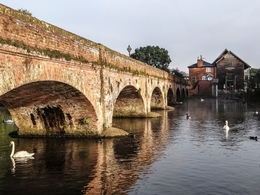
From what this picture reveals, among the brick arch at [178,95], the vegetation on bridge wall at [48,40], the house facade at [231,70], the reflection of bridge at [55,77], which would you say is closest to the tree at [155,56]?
the house facade at [231,70]

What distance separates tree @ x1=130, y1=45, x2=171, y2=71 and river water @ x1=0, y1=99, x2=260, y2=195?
226 ft

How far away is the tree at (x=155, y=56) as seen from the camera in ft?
290

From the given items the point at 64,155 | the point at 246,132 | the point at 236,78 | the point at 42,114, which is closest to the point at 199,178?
the point at 64,155

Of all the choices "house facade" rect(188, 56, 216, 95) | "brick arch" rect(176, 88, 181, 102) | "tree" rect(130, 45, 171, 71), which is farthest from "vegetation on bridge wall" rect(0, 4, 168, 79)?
"tree" rect(130, 45, 171, 71)

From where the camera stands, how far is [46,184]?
11.2 m

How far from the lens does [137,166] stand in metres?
13.4

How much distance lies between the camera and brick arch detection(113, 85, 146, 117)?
30.8 metres

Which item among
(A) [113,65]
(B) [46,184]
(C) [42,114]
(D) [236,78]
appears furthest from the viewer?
(D) [236,78]

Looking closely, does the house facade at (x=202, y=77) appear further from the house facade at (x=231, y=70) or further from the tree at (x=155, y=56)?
the tree at (x=155, y=56)

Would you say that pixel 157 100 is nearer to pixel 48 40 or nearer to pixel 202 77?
pixel 48 40

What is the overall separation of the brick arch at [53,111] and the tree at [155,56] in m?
70.5

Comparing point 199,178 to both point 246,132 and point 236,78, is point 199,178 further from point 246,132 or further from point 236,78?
point 236,78

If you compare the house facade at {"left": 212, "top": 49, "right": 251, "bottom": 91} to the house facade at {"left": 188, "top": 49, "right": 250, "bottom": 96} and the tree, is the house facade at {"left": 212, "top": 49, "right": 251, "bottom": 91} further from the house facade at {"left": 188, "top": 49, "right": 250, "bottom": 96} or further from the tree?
the tree

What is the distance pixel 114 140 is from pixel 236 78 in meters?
62.7
